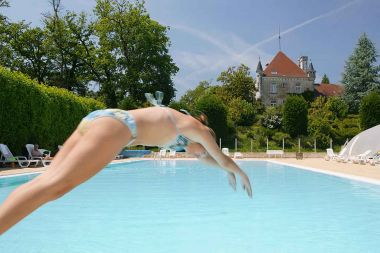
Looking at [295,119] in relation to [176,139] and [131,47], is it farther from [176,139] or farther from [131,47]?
[176,139]

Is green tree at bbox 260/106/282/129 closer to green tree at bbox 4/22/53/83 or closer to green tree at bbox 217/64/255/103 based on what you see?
green tree at bbox 217/64/255/103

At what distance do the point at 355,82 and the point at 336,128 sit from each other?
12.0m

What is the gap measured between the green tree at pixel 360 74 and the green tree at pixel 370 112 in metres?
11.2

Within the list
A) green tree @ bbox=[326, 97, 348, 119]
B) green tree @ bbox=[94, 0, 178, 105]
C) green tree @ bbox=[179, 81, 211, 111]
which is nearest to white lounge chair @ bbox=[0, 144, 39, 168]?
green tree @ bbox=[94, 0, 178, 105]

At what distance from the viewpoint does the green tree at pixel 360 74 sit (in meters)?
50.2

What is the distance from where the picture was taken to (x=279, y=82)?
62.3 meters

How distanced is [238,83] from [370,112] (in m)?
19.5

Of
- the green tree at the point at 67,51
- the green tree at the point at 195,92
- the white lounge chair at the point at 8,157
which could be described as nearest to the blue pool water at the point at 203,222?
the white lounge chair at the point at 8,157

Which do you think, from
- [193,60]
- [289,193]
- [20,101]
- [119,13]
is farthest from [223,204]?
[119,13]

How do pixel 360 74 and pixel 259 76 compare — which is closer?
pixel 360 74

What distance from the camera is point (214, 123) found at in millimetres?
37438

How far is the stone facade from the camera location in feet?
204

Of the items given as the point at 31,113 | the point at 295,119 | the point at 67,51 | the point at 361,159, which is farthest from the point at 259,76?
the point at 31,113

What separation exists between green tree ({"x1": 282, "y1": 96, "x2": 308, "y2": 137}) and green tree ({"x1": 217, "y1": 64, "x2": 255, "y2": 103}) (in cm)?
1373
